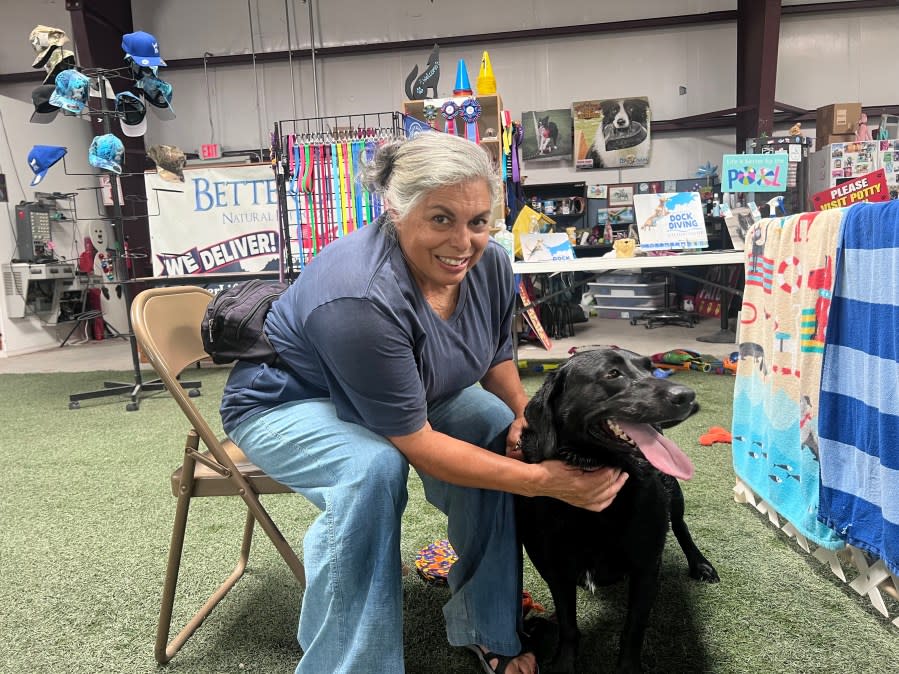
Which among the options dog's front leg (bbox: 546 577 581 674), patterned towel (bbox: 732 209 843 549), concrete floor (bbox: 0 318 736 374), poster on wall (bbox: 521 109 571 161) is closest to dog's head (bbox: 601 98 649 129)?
poster on wall (bbox: 521 109 571 161)

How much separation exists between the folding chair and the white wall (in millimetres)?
6253

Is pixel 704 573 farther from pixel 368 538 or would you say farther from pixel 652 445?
pixel 368 538

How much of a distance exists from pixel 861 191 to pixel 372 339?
1.41 meters

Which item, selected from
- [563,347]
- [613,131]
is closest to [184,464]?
[563,347]

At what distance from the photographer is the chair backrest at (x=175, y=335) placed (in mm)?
1139

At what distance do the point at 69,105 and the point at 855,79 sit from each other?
307 inches

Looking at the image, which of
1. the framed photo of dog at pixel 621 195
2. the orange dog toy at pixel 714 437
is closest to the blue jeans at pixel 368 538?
the orange dog toy at pixel 714 437

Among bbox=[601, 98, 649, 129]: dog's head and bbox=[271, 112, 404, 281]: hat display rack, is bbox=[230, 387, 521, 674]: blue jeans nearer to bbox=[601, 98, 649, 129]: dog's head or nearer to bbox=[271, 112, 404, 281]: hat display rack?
bbox=[271, 112, 404, 281]: hat display rack

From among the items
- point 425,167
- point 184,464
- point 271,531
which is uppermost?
point 425,167

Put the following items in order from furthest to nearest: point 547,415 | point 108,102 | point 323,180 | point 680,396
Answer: point 108,102, point 323,180, point 547,415, point 680,396

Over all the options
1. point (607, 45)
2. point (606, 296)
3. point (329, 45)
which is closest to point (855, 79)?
point (607, 45)

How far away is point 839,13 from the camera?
6.61 m

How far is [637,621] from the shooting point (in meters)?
1.11

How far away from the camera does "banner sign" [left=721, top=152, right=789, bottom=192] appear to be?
3.35 m
